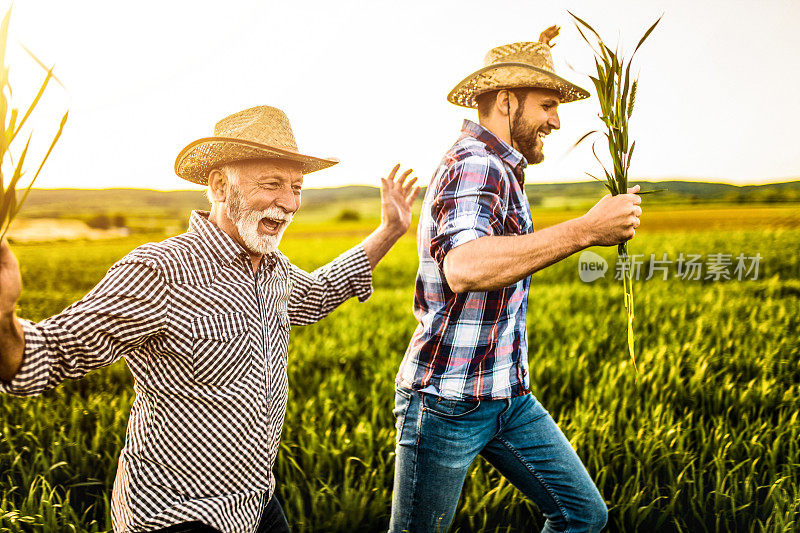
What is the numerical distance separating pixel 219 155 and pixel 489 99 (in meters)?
0.97

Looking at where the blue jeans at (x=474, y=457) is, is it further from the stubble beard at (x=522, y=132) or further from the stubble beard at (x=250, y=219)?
the stubble beard at (x=522, y=132)

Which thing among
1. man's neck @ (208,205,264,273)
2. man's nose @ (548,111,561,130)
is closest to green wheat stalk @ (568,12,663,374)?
man's nose @ (548,111,561,130)

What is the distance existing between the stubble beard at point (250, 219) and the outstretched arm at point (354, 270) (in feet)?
0.98

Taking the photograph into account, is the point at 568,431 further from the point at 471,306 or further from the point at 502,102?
the point at 502,102

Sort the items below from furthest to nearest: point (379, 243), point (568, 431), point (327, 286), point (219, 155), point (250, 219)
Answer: point (568, 431), point (379, 243), point (327, 286), point (219, 155), point (250, 219)

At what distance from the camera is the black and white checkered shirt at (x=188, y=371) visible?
5.44 feet

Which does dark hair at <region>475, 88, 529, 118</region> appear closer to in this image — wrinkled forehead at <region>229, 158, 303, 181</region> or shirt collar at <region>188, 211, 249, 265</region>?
wrinkled forehead at <region>229, 158, 303, 181</region>

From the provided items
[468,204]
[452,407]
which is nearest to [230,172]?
[468,204]

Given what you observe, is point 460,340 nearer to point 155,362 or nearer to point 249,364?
point 249,364

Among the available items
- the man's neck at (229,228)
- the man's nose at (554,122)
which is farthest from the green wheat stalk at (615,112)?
the man's neck at (229,228)

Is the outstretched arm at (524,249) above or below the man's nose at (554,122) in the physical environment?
below

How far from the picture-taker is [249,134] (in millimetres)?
2008

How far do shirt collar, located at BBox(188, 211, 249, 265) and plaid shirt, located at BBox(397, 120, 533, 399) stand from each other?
2.03ft

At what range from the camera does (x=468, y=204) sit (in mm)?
1703
